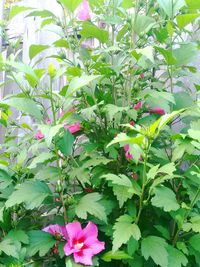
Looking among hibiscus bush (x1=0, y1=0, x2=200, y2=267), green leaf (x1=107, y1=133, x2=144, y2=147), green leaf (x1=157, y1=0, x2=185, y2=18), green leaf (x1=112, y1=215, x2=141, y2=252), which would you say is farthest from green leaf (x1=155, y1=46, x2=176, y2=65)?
green leaf (x1=112, y1=215, x2=141, y2=252)

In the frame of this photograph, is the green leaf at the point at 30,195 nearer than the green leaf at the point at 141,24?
Yes

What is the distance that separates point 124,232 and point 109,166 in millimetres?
285

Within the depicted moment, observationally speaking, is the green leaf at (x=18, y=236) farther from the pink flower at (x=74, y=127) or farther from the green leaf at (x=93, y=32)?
the green leaf at (x=93, y=32)

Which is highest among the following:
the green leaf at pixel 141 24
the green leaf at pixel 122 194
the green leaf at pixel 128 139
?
the green leaf at pixel 141 24

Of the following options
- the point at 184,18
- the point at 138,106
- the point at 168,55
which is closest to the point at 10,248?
the point at 138,106

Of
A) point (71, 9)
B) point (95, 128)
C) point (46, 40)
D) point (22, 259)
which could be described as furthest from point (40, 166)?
point (46, 40)

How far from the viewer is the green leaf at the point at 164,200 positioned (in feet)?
3.54

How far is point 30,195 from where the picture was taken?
3.85 feet

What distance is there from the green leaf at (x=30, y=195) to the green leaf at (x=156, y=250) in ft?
0.94

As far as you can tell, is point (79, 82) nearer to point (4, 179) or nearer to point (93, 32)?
point (93, 32)

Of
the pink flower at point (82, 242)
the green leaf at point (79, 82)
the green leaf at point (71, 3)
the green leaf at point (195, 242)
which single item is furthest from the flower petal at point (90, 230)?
the green leaf at point (71, 3)

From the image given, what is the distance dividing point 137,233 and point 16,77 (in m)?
0.56

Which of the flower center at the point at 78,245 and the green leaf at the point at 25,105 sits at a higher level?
the green leaf at the point at 25,105

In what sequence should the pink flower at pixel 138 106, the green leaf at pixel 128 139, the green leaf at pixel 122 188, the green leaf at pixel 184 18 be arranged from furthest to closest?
the pink flower at pixel 138 106, the green leaf at pixel 184 18, the green leaf at pixel 122 188, the green leaf at pixel 128 139
